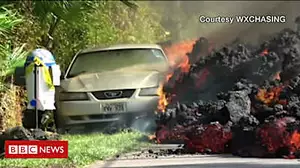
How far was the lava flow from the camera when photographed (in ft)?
→ 26.4

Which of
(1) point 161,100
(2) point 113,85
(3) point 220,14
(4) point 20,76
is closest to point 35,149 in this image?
(4) point 20,76

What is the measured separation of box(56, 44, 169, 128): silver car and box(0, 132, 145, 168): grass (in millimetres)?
219

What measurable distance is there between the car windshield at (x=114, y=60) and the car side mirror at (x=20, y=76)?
523 millimetres

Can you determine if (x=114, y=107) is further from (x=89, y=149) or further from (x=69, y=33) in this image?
(x=69, y=33)

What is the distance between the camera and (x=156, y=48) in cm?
902

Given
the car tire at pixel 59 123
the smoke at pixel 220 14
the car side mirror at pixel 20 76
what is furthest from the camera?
the car tire at pixel 59 123

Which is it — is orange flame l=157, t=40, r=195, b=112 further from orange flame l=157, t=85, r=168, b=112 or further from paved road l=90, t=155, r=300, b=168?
paved road l=90, t=155, r=300, b=168

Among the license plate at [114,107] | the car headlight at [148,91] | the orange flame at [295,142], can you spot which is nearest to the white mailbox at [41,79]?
the license plate at [114,107]

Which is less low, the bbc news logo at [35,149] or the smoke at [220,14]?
A: the smoke at [220,14]

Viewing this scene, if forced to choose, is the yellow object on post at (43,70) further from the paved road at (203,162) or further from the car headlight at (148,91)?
Answer: the paved road at (203,162)

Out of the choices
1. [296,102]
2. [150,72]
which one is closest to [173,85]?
[150,72]

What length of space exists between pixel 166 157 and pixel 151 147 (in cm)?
47

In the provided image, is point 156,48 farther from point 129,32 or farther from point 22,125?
point 22,125

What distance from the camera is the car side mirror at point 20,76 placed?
881cm
